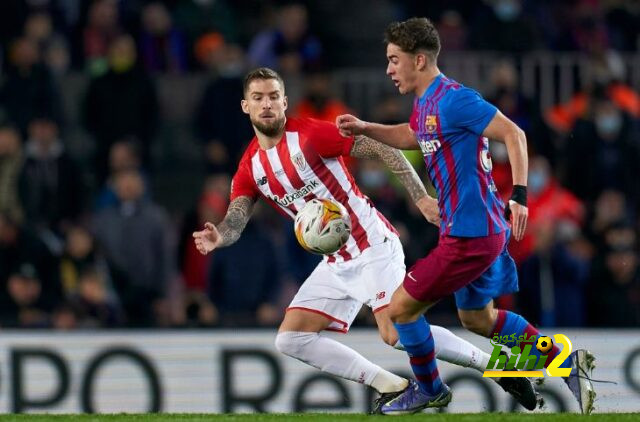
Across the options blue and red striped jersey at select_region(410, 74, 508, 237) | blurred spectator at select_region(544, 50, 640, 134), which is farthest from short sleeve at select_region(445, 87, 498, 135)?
blurred spectator at select_region(544, 50, 640, 134)

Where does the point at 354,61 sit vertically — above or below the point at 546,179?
above

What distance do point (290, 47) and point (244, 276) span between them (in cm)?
322

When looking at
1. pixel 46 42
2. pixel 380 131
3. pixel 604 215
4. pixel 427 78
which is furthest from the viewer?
pixel 46 42

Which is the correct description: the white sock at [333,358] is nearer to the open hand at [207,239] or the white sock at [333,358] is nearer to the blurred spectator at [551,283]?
the open hand at [207,239]

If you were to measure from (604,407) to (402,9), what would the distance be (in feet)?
20.7

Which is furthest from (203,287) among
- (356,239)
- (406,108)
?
(356,239)

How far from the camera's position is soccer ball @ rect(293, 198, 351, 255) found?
9602 millimetres

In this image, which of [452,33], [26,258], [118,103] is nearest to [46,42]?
[118,103]

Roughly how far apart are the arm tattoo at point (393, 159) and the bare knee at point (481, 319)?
781 mm

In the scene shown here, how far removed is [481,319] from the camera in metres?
9.80

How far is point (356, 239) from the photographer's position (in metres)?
10.0

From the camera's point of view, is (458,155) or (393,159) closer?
(458,155)

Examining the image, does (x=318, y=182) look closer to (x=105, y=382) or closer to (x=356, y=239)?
(x=356, y=239)

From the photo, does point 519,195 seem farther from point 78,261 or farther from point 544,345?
point 78,261
